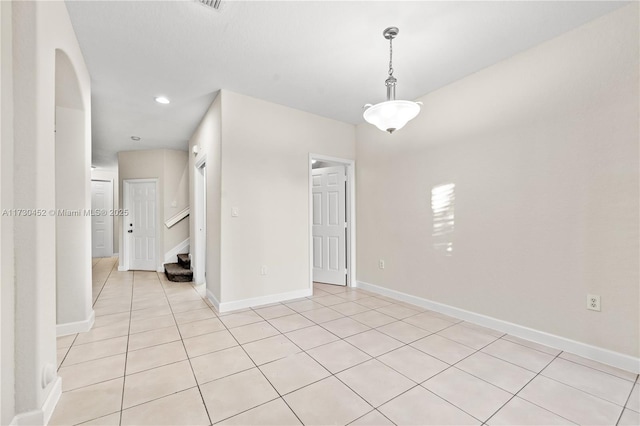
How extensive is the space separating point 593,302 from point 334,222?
10.2 ft

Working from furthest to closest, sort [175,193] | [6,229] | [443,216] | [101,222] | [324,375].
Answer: [101,222]
[175,193]
[443,216]
[324,375]
[6,229]

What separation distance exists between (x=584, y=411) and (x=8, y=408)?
3.03 metres

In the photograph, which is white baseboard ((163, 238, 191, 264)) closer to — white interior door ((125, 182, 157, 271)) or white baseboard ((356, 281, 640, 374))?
white interior door ((125, 182, 157, 271))

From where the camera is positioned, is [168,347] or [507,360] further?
[168,347]

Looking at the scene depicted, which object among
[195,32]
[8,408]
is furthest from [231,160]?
[8,408]

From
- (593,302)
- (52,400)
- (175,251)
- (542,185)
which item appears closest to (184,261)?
(175,251)

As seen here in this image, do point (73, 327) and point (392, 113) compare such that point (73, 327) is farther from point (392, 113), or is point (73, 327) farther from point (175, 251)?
point (392, 113)

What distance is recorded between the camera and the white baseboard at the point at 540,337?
2000 mm

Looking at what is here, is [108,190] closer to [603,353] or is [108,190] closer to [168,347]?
[168,347]

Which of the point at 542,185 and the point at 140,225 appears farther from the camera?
the point at 140,225

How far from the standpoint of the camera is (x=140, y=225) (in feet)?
19.5

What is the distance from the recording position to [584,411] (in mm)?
1575

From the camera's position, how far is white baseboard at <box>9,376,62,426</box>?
1.37m

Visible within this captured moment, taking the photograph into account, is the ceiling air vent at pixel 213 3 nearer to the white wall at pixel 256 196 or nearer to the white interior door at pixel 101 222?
the white wall at pixel 256 196
